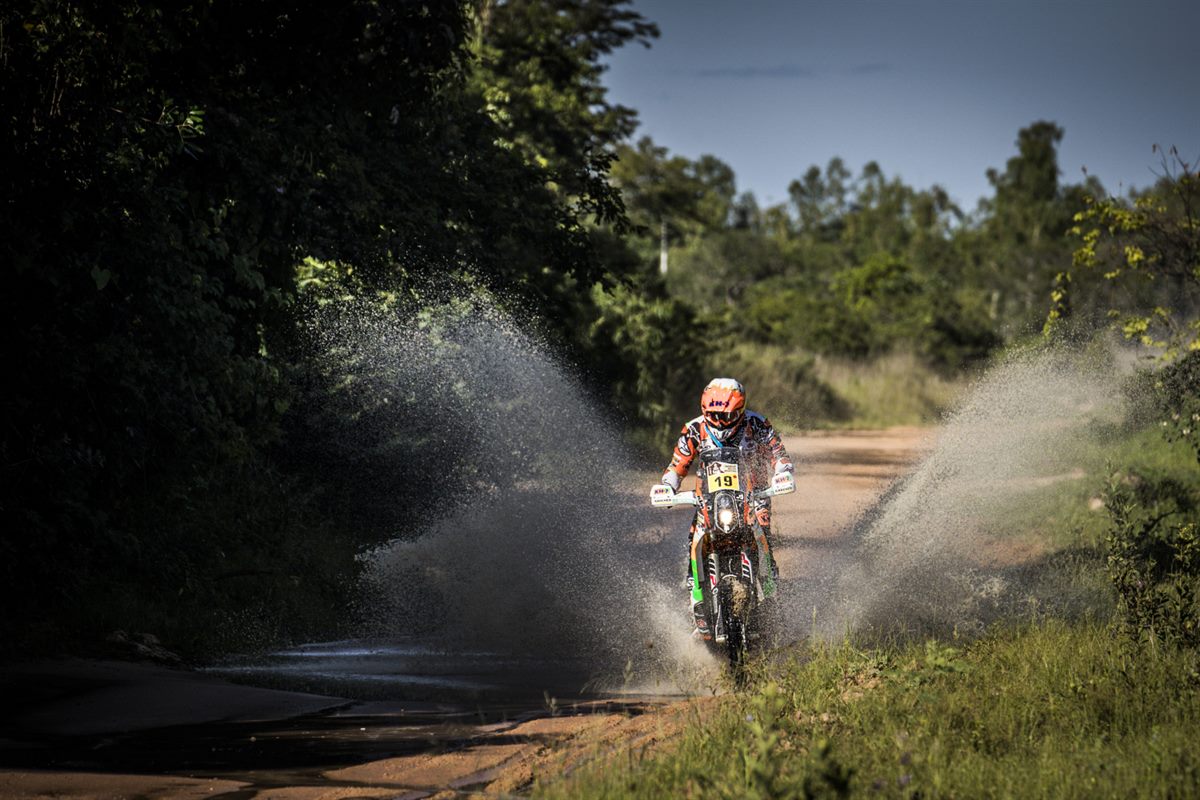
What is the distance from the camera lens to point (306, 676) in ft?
33.3

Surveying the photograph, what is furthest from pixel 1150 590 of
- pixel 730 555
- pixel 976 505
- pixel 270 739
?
pixel 976 505

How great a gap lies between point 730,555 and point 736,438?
0.83m

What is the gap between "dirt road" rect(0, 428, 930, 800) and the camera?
655cm

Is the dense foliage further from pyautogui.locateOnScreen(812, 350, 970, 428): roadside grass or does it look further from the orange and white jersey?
pyautogui.locateOnScreen(812, 350, 970, 428): roadside grass

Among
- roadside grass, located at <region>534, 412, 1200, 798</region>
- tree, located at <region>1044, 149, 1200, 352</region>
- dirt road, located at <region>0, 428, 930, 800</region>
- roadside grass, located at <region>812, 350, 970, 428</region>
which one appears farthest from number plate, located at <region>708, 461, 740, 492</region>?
roadside grass, located at <region>812, 350, 970, 428</region>

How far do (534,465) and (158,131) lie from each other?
354 inches

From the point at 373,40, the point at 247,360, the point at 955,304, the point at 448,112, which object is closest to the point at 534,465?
the point at 448,112

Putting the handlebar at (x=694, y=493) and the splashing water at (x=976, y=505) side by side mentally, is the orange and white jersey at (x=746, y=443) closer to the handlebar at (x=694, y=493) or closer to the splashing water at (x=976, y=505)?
the handlebar at (x=694, y=493)

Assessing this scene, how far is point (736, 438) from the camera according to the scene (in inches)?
398

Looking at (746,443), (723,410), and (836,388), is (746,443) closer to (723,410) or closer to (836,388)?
(723,410)

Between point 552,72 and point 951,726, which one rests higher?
point 552,72

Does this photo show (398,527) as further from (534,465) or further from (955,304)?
(955,304)

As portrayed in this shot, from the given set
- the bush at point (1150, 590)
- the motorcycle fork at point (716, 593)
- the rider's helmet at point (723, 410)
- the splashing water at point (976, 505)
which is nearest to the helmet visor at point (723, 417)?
the rider's helmet at point (723, 410)

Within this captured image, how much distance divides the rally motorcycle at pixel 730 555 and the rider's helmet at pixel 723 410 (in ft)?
0.68
